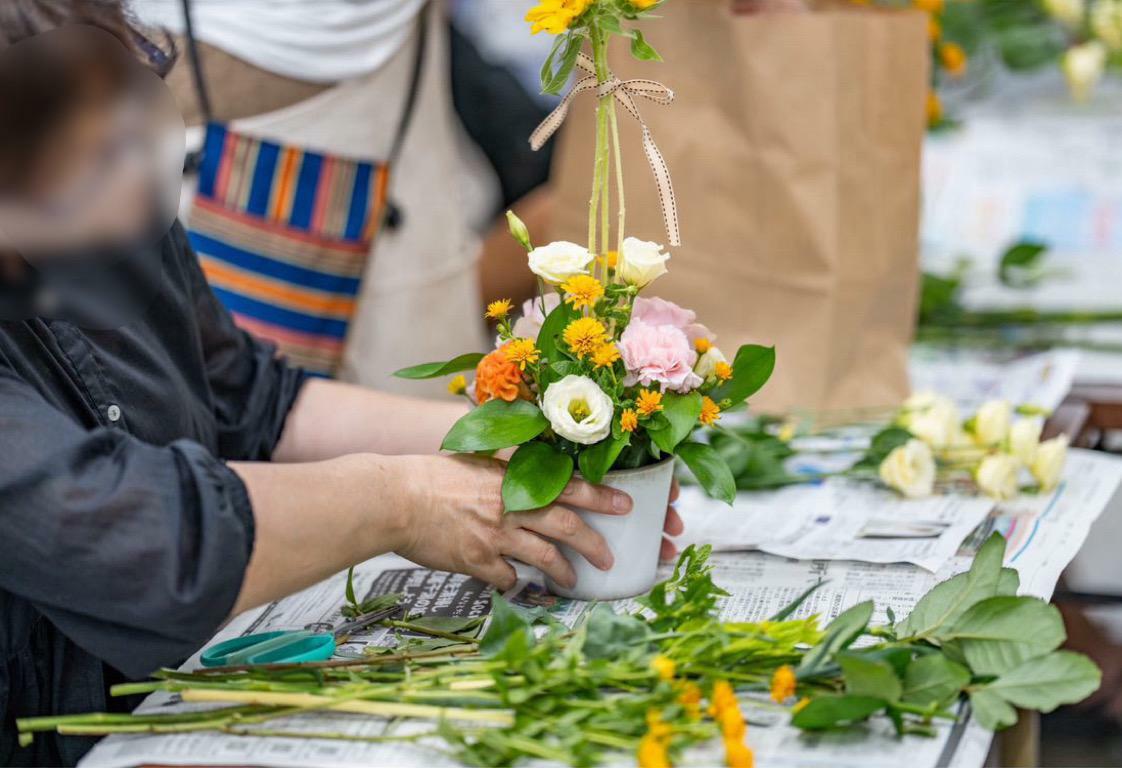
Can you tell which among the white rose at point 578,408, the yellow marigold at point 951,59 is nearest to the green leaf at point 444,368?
the white rose at point 578,408

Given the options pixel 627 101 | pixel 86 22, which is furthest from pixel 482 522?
pixel 86 22

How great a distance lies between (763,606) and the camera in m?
1.14

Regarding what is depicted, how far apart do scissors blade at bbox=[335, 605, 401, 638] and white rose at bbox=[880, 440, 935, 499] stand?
1.92 feet

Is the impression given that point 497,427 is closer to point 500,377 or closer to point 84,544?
point 500,377

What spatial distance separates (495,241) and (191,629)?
2.08 m

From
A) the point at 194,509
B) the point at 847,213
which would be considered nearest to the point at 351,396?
the point at 194,509

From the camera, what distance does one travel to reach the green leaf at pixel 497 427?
1.06 metres

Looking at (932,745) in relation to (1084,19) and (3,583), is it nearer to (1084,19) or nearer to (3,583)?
(3,583)

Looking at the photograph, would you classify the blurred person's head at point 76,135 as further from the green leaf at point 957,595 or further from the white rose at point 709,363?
the green leaf at point 957,595

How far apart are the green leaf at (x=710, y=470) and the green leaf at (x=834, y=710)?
0.24 meters

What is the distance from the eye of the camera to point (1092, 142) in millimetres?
2646

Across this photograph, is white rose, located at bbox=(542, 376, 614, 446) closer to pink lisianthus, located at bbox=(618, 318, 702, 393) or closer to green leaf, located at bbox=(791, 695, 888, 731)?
pink lisianthus, located at bbox=(618, 318, 702, 393)

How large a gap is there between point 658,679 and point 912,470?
597 millimetres

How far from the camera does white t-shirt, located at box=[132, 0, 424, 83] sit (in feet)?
5.49
